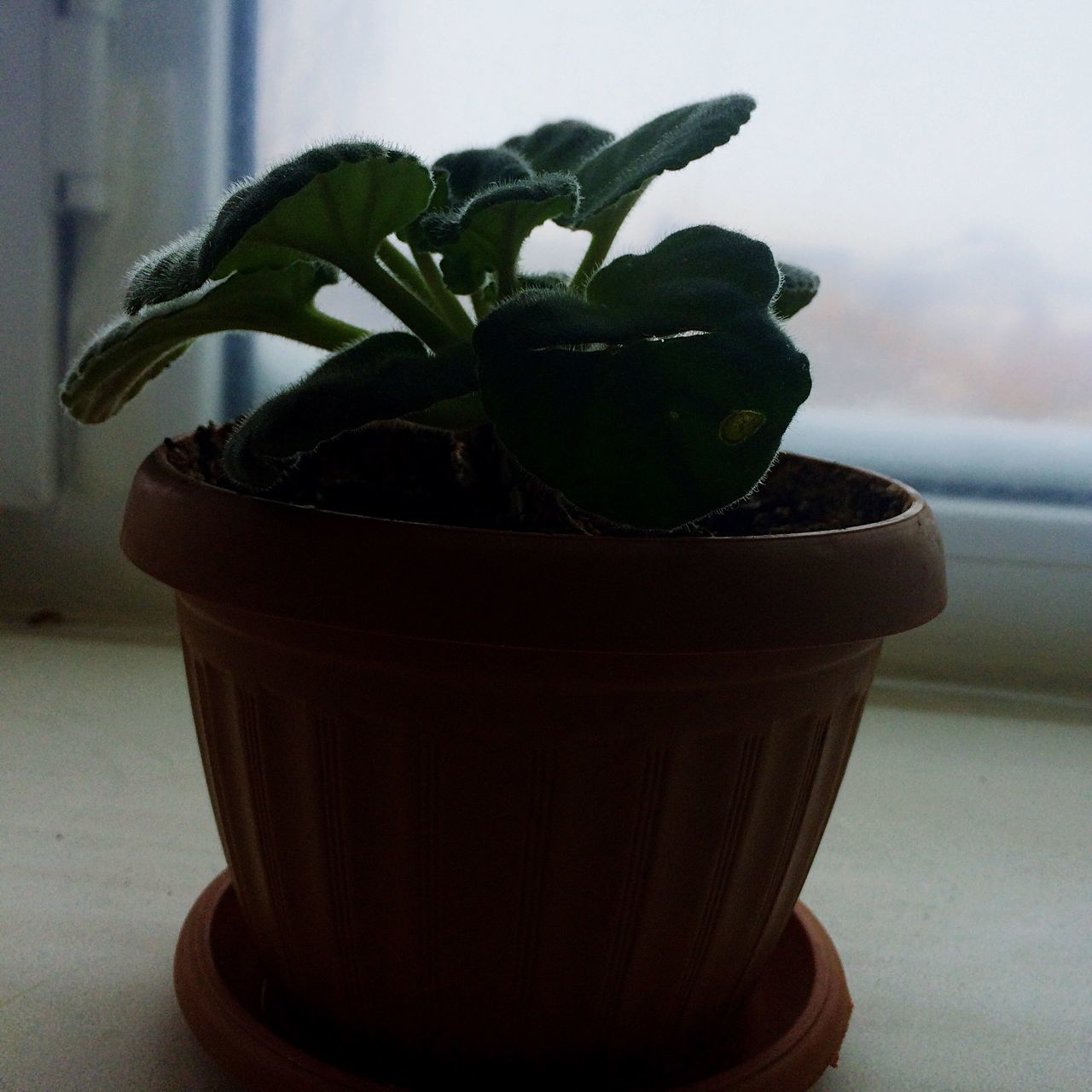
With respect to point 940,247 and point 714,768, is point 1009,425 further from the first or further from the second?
point 714,768

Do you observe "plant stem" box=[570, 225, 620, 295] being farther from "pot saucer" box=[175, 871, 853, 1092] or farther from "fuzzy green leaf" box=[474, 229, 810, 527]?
"pot saucer" box=[175, 871, 853, 1092]

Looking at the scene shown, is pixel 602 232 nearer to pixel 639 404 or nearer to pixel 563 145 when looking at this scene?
pixel 563 145

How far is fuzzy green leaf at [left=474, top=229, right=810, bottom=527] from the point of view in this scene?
0.39 m

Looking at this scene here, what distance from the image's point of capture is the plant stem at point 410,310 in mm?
513

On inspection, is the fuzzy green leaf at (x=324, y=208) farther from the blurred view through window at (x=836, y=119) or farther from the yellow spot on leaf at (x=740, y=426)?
the blurred view through window at (x=836, y=119)

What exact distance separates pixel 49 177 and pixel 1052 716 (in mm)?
1145

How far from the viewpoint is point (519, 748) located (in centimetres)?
44

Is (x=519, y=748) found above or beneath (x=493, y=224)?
beneath

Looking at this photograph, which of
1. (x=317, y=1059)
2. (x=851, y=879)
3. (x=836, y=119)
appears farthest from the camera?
(x=836, y=119)

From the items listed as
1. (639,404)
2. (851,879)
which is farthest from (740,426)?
(851,879)

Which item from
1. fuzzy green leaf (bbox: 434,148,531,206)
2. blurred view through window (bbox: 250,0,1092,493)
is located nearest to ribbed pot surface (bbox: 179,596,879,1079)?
fuzzy green leaf (bbox: 434,148,531,206)

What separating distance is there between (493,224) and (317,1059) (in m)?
0.40

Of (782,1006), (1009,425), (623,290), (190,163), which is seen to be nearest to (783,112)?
(1009,425)

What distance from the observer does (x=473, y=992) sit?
0.48m
